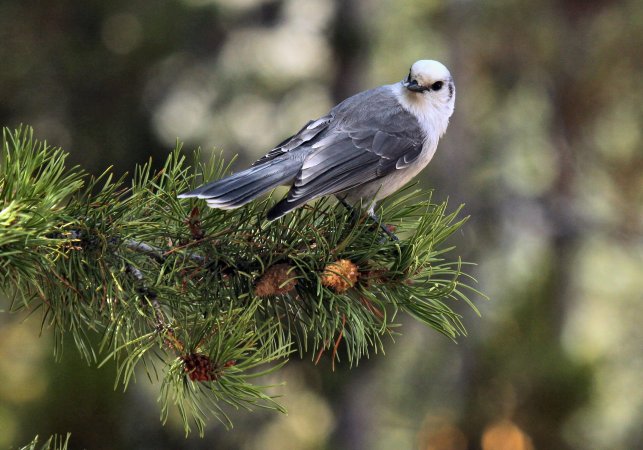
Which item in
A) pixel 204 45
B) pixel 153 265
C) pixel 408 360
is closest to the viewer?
pixel 153 265

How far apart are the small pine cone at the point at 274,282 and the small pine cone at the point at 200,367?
20 cm

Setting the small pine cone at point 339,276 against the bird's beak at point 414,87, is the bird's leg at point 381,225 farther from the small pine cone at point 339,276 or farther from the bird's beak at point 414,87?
the bird's beak at point 414,87

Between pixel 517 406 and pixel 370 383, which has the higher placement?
pixel 517 406

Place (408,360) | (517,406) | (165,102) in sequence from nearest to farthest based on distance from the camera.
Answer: (517,406) < (165,102) < (408,360)

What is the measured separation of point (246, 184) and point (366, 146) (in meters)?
0.82

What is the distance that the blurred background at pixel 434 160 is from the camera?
137 inches

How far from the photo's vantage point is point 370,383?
5461 mm

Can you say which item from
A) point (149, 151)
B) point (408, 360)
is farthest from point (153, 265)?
point (408, 360)

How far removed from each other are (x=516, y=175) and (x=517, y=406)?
5.27 metres

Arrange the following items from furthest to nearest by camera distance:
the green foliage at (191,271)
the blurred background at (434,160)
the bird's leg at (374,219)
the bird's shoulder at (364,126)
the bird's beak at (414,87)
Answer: the blurred background at (434,160) → the bird's beak at (414,87) → the bird's shoulder at (364,126) → the bird's leg at (374,219) → the green foliage at (191,271)

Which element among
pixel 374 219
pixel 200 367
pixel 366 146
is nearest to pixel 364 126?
pixel 366 146

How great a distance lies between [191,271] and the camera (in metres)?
1.62

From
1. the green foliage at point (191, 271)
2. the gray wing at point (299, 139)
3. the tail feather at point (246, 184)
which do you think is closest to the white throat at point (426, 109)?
the gray wing at point (299, 139)

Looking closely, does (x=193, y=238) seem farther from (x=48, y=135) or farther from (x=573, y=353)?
(x=48, y=135)
